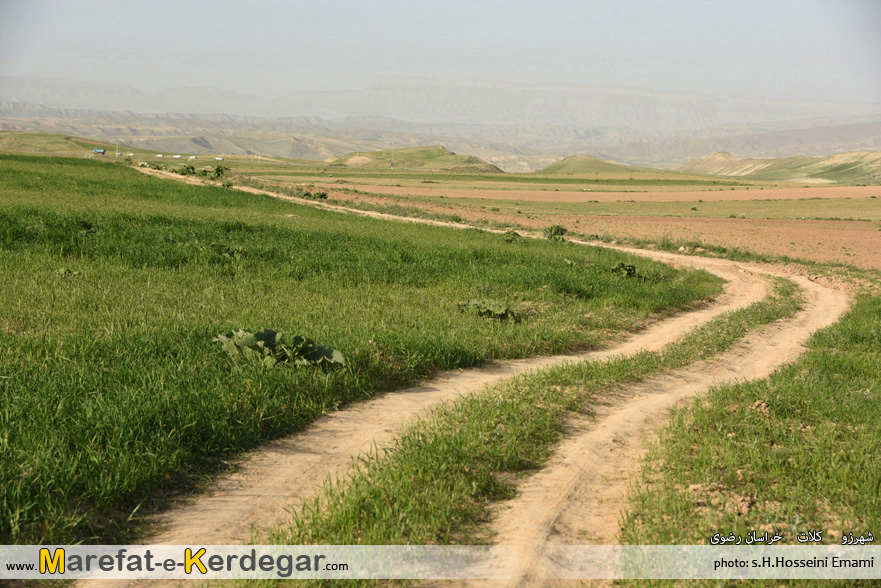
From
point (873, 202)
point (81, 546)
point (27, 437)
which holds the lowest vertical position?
point (81, 546)

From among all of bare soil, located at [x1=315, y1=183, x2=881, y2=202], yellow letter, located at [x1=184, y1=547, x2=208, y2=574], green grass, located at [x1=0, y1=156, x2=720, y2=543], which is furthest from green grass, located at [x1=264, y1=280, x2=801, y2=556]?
bare soil, located at [x1=315, y1=183, x2=881, y2=202]

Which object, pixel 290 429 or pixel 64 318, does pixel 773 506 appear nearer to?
pixel 290 429

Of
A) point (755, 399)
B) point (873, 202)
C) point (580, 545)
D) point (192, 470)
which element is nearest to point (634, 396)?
point (755, 399)

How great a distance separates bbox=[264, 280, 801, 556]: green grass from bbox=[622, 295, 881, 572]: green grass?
3.55ft

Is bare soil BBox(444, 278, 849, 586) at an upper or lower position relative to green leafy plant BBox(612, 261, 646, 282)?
lower

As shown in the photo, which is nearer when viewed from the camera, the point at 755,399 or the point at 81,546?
the point at 81,546

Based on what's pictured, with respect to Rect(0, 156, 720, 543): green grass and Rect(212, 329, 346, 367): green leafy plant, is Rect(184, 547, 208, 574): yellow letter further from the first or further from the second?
Rect(212, 329, 346, 367): green leafy plant

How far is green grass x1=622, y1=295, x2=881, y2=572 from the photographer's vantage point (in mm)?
4590

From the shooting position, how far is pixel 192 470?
5371 mm

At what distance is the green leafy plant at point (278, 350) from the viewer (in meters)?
7.40

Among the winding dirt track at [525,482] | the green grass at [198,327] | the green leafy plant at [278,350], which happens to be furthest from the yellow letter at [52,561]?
the green leafy plant at [278,350]

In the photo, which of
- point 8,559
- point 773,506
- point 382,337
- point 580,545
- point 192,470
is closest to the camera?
point 8,559

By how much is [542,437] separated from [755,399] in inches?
109

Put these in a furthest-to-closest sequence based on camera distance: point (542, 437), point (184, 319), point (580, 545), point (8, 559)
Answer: point (184, 319)
point (542, 437)
point (580, 545)
point (8, 559)
